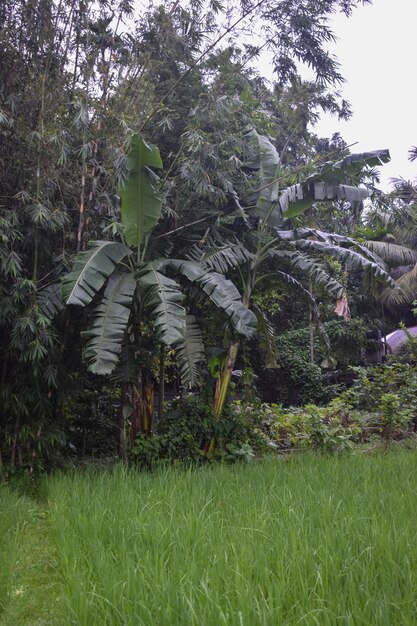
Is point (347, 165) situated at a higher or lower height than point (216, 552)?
higher

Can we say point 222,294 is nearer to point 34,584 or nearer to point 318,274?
point 318,274

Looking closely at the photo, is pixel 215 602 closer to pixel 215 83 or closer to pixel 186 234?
pixel 186 234

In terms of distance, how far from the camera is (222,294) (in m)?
5.78

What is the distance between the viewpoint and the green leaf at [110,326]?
5.12m

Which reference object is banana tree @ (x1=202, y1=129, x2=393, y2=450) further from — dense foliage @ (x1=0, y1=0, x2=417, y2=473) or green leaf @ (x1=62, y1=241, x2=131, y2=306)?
green leaf @ (x1=62, y1=241, x2=131, y2=306)

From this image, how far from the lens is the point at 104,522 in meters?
3.70

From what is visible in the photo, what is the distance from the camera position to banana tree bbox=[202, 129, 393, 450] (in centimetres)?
A: 645

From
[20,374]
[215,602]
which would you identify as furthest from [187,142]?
[215,602]

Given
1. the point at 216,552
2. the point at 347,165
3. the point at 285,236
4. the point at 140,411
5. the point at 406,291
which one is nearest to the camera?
the point at 216,552

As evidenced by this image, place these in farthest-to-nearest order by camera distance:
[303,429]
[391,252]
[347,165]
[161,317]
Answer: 1. [391,252]
2. [303,429]
3. [347,165]
4. [161,317]

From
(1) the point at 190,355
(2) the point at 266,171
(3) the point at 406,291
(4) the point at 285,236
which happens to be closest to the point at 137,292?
(1) the point at 190,355

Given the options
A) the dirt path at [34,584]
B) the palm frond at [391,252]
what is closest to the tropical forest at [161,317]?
the dirt path at [34,584]

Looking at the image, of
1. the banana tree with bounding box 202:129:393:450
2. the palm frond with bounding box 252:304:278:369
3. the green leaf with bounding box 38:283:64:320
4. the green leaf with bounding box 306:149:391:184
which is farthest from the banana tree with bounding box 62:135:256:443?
the green leaf with bounding box 306:149:391:184

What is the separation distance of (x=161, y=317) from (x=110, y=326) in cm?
48
